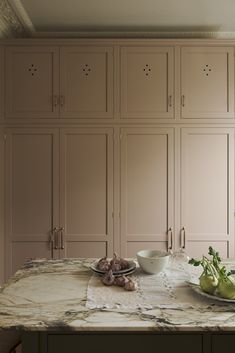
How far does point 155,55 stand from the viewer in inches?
112

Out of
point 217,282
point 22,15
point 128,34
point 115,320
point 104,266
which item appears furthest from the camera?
point 128,34

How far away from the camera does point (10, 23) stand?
292 centimetres

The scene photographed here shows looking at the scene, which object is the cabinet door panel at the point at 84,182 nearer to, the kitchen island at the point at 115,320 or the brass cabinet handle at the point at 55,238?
the brass cabinet handle at the point at 55,238

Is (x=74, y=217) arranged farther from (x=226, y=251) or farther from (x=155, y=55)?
(x=155, y=55)

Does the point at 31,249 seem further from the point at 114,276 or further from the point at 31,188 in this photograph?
the point at 114,276

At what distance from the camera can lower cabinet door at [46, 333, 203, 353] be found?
1.20 meters

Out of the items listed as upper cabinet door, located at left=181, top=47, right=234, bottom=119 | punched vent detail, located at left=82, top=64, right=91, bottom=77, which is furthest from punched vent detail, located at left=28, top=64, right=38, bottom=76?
upper cabinet door, located at left=181, top=47, right=234, bottom=119

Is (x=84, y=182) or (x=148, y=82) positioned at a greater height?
(x=148, y=82)

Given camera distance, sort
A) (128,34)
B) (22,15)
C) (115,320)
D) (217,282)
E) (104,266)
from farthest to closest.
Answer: (128,34) < (22,15) < (104,266) < (217,282) < (115,320)

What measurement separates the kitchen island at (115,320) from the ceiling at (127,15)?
2.24 m

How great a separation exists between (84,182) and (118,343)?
5.80 feet

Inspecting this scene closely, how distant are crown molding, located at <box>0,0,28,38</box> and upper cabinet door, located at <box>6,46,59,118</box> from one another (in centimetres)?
27

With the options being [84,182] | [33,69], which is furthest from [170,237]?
[33,69]

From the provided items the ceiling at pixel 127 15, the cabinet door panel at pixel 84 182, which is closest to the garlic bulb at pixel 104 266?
the cabinet door panel at pixel 84 182
